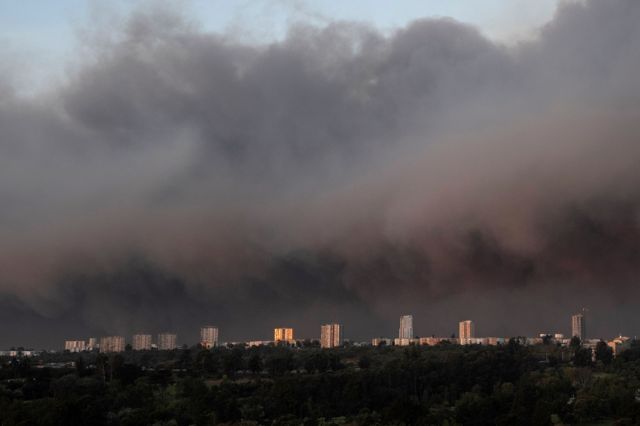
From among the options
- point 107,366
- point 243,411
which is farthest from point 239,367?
point 243,411

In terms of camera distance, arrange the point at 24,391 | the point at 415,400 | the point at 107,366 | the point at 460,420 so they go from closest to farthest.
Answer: the point at 460,420 → the point at 24,391 → the point at 415,400 → the point at 107,366

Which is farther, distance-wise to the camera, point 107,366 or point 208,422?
point 107,366

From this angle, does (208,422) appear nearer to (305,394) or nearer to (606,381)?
(305,394)

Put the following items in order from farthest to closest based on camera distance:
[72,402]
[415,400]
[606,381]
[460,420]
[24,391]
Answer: [606,381] < [415,400] < [24,391] < [460,420] < [72,402]

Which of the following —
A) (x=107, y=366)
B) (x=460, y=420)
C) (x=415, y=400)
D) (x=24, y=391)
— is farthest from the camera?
(x=107, y=366)

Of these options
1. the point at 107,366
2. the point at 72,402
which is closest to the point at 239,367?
the point at 107,366

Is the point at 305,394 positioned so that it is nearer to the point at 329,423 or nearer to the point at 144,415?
the point at 329,423
